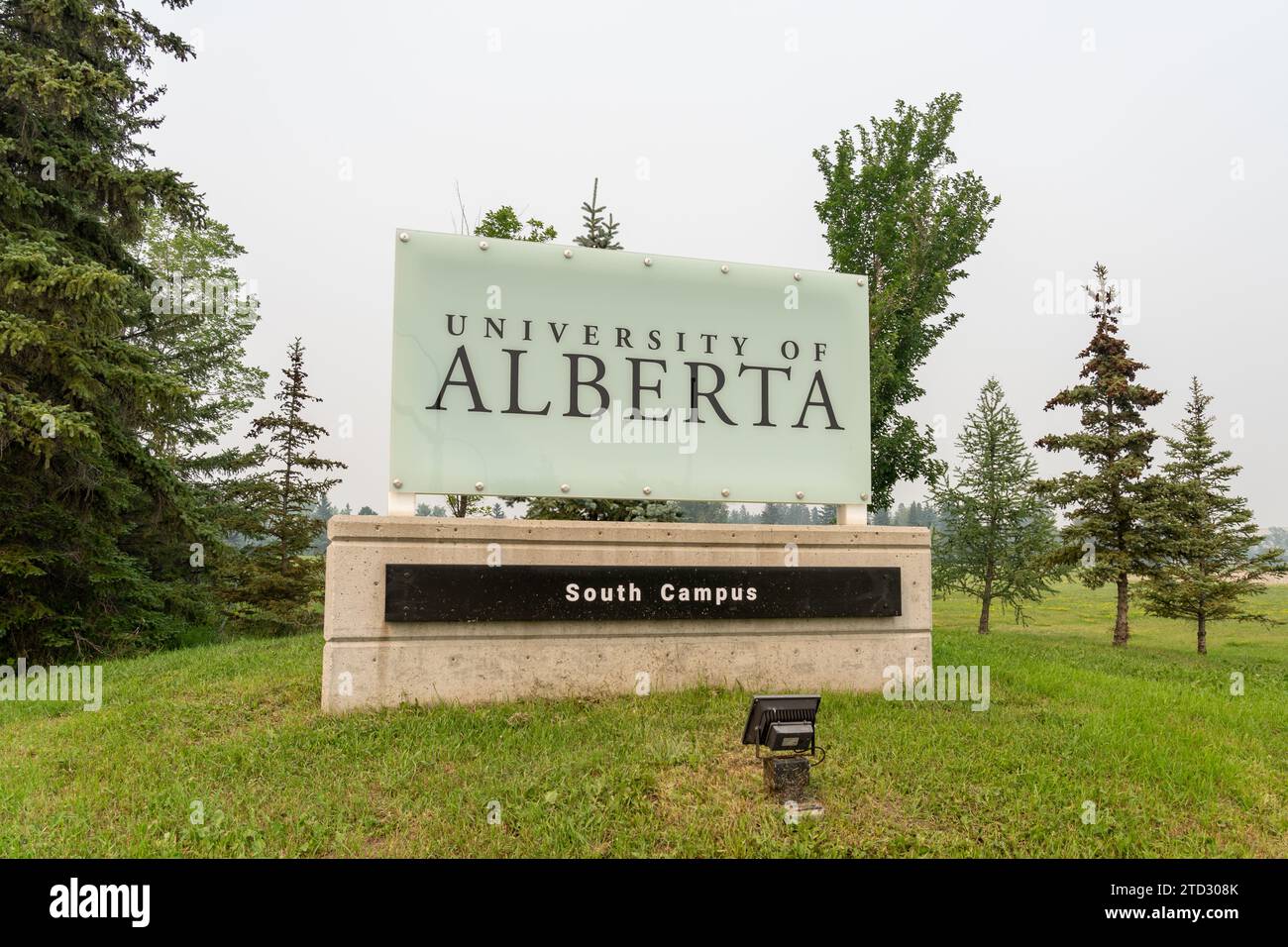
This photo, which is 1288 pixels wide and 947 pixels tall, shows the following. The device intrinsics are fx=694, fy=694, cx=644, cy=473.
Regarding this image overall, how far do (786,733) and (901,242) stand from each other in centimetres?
2141

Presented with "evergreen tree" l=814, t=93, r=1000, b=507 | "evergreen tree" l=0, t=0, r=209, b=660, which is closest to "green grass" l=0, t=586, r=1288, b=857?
"evergreen tree" l=0, t=0, r=209, b=660

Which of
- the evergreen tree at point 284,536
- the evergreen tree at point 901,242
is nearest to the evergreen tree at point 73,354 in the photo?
the evergreen tree at point 284,536

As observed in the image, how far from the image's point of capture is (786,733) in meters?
4.33

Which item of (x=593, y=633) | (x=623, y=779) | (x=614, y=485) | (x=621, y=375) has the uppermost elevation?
(x=621, y=375)

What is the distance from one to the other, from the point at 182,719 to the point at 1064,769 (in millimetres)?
7039

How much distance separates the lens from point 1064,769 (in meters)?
5.05

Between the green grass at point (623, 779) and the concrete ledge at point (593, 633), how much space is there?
26cm

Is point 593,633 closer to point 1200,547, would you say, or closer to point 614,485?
point 614,485

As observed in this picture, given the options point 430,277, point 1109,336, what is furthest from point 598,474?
point 1109,336

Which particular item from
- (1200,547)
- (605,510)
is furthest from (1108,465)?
(605,510)

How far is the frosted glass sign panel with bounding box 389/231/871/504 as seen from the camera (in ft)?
21.5

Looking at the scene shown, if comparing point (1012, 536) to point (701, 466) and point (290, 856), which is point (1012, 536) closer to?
point (701, 466)

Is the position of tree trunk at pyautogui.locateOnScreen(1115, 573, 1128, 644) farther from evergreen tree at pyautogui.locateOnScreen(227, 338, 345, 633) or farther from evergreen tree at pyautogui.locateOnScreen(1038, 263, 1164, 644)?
evergreen tree at pyautogui.locateOnScreen(227, 338, 345, 633)
